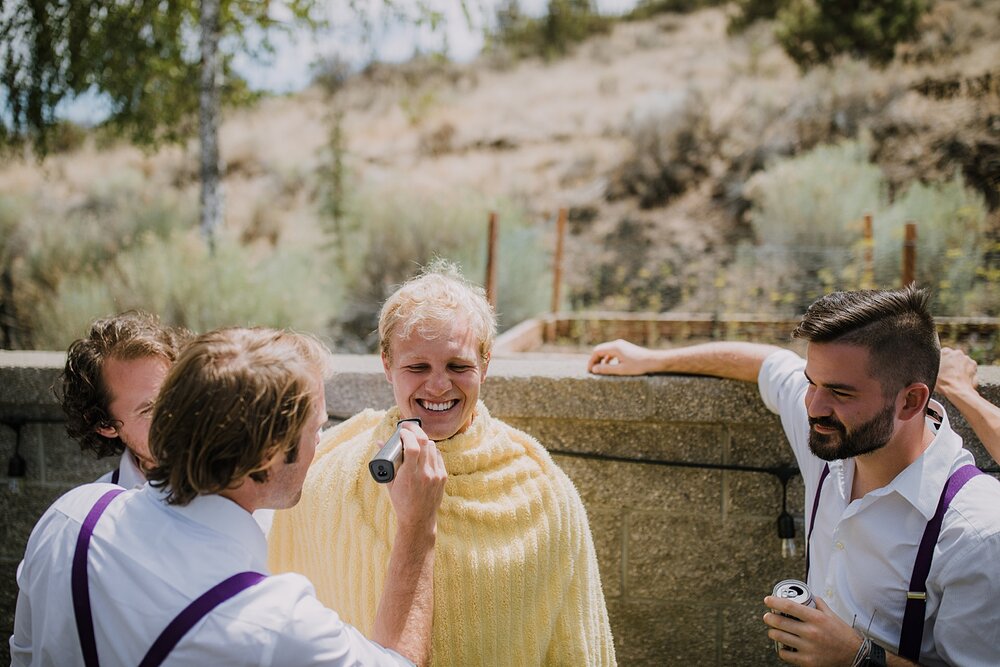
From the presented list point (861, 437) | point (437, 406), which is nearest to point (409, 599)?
point (437, 406)

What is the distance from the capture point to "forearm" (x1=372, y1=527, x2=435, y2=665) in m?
1.66

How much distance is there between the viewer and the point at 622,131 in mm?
18359

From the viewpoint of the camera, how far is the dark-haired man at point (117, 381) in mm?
2156

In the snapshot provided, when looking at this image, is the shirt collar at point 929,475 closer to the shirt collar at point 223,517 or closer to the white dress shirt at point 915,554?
the white dress shirt at point 915,554

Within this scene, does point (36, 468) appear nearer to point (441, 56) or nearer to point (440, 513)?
point (440, 513)

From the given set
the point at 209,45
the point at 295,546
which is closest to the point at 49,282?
the point at 209,45

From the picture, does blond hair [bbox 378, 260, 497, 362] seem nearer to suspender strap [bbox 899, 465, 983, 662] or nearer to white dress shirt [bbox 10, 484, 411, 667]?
white dress shirt [bbox 10, 484, 411, 667]

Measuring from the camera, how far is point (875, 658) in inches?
71.2

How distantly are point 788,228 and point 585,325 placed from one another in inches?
214

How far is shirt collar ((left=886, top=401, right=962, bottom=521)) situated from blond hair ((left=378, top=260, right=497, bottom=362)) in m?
1.16

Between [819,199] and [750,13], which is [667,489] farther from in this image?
[750,13]

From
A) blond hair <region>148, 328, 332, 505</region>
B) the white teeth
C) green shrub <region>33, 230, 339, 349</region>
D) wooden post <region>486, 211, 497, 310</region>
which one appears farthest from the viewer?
green shrub <region>33, 230, 339, 349</region>

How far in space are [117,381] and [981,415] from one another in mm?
2503

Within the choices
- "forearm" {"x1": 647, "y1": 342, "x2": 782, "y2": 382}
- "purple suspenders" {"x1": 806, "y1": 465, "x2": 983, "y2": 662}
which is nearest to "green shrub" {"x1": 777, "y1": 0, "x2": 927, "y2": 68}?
"forearm" {"x1": 647, "y1": 342, "x2": 782, "y2": 382}
